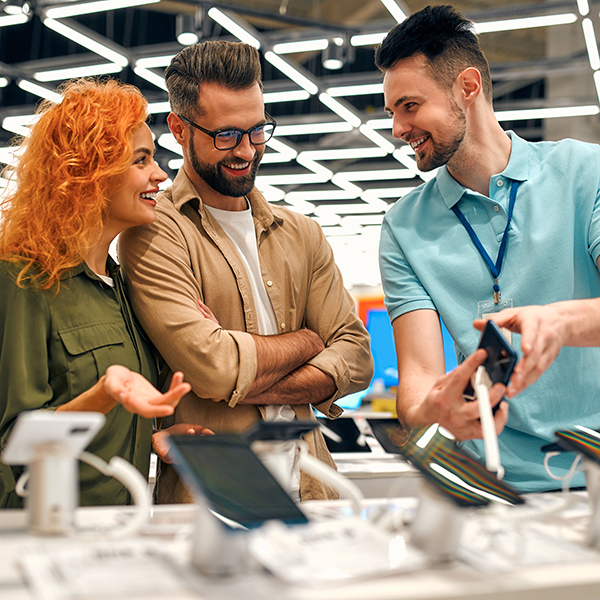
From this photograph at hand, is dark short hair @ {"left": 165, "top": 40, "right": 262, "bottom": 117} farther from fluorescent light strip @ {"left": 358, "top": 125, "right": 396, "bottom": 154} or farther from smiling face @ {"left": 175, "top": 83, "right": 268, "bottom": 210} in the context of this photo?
fluorescent light strip @ {"left": 358, "top": 125, "right": 396, "bottom": 154}

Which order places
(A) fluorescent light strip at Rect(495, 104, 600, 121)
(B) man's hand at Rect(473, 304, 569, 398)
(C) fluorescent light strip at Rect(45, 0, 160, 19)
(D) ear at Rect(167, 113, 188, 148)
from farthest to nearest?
(A) fluorescent light strip at Rect(495, 104, 600, 121) → (C) fluorescent light strip at Rect(45, 0, 160, 19) → (D) ear at Rect(167, 113, 188, 148) → (B) man's hand at Rect(473, 304, 569, 398)

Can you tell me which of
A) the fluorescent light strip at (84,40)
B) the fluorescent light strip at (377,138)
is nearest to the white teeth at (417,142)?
the fluorescent light strip at (84,40)

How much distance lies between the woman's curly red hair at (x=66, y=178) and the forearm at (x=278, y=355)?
0.58 metres

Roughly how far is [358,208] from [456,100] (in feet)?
38.5

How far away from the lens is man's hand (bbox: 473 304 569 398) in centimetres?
142

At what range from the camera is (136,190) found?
6.71 feet

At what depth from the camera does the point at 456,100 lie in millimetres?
2172

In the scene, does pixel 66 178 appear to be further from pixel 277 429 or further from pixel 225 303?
pixel 277 429

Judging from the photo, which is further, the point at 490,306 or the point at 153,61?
the point at 153,61

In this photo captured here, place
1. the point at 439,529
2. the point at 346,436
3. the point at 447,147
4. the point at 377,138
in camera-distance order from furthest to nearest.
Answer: the point at 377,138
the point at 346,436
the point at 447,147
the point at 439,529

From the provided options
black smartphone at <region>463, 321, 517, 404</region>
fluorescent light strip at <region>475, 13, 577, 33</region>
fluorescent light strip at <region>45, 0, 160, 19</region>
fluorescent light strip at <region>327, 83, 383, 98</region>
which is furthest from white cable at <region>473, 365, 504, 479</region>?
fluorescent light strip at <region>327, 83, 383, 98</region>

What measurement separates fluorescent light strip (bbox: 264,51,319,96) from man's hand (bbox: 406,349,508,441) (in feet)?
16.8

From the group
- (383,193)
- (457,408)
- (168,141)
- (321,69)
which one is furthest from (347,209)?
(457,408)

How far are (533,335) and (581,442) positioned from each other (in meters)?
0.28
